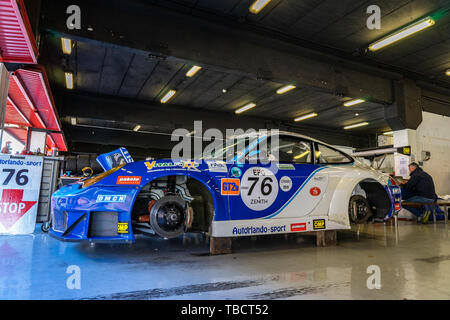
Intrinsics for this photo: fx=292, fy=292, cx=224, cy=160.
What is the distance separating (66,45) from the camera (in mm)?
8148

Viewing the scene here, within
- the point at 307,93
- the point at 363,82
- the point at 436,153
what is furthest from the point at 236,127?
the point at 436,153

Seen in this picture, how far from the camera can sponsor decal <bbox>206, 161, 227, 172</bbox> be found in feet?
11.0

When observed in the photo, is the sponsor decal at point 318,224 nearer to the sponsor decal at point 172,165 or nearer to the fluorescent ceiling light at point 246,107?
the sponsor decal at point 172,165

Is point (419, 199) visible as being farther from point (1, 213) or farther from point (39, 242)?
point (1, 213)

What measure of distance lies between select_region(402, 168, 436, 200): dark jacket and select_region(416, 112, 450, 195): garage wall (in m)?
2.89

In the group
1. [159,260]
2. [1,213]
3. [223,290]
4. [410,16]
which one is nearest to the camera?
[223,290]

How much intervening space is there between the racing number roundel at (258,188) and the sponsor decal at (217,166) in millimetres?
281

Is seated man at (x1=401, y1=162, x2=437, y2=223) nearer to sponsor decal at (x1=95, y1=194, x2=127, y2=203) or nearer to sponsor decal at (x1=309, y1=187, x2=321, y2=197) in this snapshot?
sponsor decal at (x1=309, y1=187, x2=321, y2=197)

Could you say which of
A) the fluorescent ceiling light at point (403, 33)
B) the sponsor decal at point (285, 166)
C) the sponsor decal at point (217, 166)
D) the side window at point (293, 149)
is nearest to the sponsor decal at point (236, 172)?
the sponsor decal at point (217, 166)

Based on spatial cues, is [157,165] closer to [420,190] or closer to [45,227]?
[45,227]

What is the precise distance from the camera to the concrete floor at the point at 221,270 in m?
2.17

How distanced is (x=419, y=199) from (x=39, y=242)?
8744mm

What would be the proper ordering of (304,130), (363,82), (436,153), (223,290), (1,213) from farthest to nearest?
(304,130) → (436,153) → (363,82) → (1,213) → (223,290)

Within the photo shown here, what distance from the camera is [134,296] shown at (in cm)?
206
